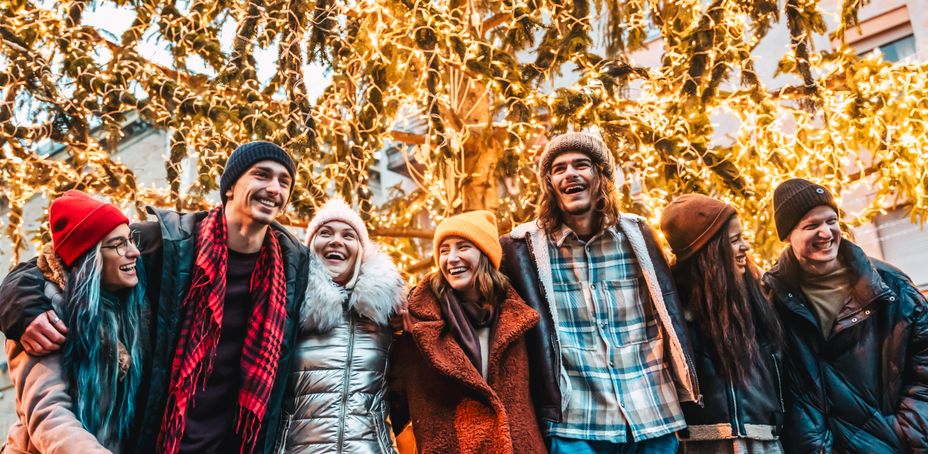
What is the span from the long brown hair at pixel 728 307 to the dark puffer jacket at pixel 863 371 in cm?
13

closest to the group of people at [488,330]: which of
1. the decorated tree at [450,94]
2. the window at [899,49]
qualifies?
the decorated tree at [450,94]

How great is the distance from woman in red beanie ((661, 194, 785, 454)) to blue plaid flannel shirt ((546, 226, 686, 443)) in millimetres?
156

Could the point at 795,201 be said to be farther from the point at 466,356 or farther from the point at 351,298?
the point at 351,298

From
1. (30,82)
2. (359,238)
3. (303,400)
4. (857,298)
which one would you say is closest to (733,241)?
(857,298)

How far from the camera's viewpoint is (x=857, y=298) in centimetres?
243

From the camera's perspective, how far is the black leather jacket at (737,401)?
2318 millimetres

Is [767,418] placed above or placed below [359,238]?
below

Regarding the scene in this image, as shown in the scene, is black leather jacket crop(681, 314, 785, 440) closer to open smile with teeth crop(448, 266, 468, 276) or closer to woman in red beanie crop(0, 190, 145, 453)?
open smile with teeth crop(448, 266, 468, 276)

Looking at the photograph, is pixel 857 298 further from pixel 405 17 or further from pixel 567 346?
pixel 405 17

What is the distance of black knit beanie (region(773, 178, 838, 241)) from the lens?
98.3 inches

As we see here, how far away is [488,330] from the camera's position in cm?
240

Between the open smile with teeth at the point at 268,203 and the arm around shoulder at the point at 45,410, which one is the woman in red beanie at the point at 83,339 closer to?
the arm around shoulder at the point at 45,410

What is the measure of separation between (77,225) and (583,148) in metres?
1.86

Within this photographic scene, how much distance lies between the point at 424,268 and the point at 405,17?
81.0 inches
